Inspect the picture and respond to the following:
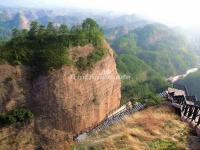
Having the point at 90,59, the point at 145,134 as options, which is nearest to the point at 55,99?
the point at 90,59

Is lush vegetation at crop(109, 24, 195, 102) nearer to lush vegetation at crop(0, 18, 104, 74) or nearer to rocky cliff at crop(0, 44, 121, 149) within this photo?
lush vegetation at crop(0, 18, 104, 74)

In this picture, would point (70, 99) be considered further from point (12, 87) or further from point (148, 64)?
point (148, 64)

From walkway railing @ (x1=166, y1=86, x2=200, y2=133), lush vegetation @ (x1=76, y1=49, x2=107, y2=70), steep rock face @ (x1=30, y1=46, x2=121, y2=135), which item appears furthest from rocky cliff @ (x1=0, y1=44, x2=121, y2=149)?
walkway railing @ (x1=166, y1=86, x2=200, y2=133)

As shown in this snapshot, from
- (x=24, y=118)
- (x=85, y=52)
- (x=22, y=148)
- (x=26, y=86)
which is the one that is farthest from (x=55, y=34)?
(x=22, y=148)

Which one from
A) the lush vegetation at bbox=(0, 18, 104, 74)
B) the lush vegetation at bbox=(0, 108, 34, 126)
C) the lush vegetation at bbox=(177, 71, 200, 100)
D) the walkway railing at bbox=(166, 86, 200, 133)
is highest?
the lush vegetation at bbox=(0, 18, 104, 74)

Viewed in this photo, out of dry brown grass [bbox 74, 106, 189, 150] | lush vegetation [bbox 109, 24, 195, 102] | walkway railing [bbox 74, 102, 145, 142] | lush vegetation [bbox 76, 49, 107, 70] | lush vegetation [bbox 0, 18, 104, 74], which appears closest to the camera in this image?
dry brown grass [bbox 74, 106, 189, 150]

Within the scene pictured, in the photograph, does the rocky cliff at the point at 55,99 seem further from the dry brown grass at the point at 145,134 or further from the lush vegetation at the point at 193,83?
the lush vegetation at the point at 193,83
